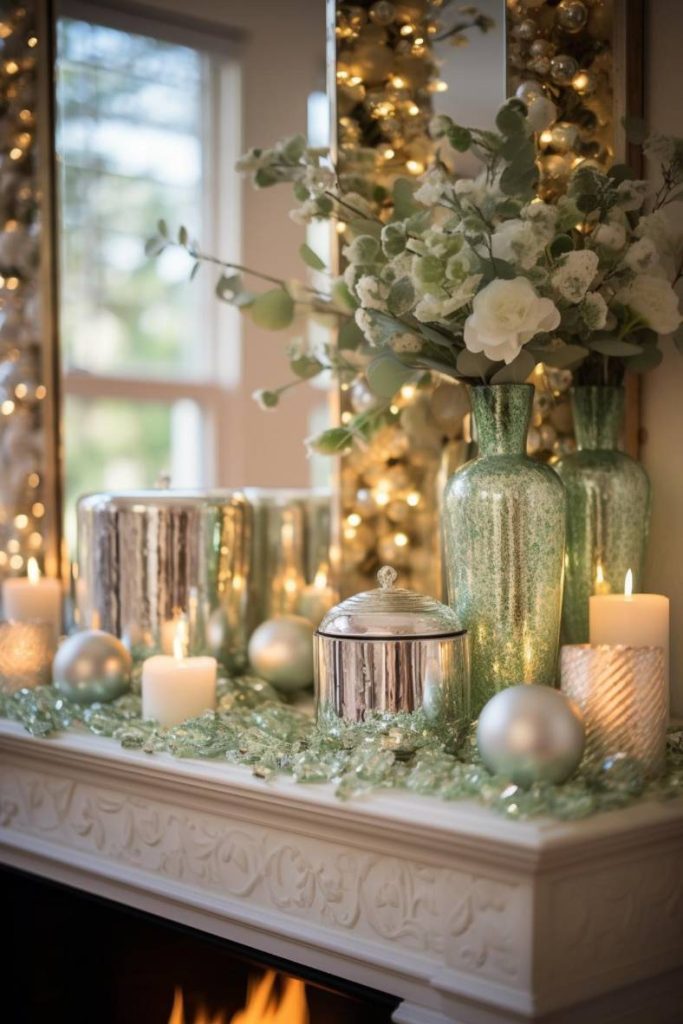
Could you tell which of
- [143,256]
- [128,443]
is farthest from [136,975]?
[143,256]

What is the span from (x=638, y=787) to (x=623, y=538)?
1.29 ft

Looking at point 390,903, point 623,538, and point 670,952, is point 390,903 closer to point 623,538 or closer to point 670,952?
point 670,952

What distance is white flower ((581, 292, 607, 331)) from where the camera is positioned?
133 centimetres

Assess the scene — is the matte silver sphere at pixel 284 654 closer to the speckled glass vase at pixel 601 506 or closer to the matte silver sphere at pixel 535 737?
the speckled glass vase at pixel 601 506

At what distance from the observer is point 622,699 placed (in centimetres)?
117

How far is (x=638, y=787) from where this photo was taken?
113 centimetres

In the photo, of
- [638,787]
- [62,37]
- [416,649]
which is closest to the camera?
[638,787]

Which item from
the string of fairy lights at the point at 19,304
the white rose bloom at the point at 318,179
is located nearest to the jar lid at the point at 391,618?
the white rose bloom at the point at 318,179

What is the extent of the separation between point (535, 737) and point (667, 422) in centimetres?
55

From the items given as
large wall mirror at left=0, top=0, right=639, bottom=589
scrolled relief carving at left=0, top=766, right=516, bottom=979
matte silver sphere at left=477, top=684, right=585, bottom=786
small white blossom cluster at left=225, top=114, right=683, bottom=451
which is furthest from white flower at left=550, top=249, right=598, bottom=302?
large wall mirror at left=0, top=0, right=639, bottom=589

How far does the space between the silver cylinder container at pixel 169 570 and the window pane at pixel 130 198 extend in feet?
4.62

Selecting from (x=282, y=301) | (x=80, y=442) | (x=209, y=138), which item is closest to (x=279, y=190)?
(x=209, y=138)

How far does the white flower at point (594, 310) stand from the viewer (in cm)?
133

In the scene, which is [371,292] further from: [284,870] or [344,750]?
[284,870]
